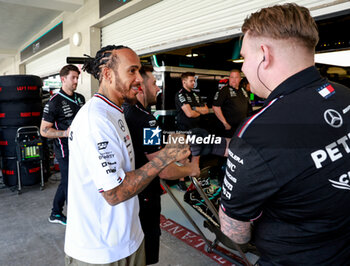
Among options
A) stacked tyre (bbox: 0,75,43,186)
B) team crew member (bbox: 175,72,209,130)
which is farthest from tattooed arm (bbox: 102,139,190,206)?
stacked tyre (bbox: 0,75,43,186)

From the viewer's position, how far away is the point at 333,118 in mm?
759

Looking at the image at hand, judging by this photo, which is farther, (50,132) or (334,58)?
(334,58)

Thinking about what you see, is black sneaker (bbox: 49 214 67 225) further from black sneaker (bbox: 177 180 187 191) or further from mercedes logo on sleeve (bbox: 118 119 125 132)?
mercedes logo on sleeve (bbox: 118 119 125 132)

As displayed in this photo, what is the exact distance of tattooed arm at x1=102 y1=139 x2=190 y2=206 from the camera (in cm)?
109

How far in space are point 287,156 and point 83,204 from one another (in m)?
0.95

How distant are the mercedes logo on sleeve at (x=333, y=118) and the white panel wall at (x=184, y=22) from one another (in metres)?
1.75

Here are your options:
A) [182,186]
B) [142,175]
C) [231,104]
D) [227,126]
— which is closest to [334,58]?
[231,104]

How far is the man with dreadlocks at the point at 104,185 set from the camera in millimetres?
1093

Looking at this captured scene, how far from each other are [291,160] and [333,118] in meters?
0.20

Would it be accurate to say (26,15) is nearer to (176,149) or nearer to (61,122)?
(61,122)

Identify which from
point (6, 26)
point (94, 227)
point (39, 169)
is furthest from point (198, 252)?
point (6, 26)

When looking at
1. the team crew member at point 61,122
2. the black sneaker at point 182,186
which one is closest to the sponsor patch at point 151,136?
the team crew member at point 61,122

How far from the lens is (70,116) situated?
11.2 ft

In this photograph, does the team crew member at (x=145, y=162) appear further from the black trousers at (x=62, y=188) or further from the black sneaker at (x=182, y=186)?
the black sneaker at (x=182, y=186)
